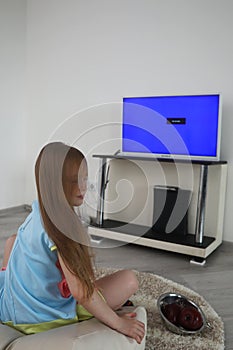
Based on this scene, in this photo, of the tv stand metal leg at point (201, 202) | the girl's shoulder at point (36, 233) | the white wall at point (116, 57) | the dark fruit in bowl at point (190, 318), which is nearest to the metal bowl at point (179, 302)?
the dark fruit in bowl at point (190, 318)

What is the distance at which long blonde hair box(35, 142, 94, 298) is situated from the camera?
938 millimetres

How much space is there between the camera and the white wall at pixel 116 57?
265cm

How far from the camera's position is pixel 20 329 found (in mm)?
1028

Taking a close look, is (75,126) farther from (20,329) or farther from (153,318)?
(153,318)

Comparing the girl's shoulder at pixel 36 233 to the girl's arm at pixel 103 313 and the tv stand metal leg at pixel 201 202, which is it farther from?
the tv stand metal leg at pixel 201 202

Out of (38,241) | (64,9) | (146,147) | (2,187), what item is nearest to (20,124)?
(2,187)

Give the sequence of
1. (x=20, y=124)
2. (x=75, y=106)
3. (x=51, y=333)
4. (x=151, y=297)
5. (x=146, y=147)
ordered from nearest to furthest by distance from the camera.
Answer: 1. (x=51, y=333)
2. (x=151, y=297)
3. (x=146, y=147)
4. (x=75, y=106)
5. (x=20, y=124)

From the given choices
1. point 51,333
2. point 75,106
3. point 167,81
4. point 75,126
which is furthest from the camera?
point 75,106

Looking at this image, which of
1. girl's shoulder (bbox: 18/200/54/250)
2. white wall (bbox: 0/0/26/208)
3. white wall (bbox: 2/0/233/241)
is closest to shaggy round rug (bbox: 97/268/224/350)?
girl's shoulder (bbox: 18/200/54/250)

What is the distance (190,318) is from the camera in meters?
1.42

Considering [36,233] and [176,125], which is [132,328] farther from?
[176,125]

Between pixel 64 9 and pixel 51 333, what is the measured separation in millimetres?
3305

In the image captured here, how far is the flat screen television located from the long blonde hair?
1486mm

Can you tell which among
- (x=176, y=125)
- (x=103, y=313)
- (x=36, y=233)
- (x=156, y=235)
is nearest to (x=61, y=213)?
(x=36, y=233)
